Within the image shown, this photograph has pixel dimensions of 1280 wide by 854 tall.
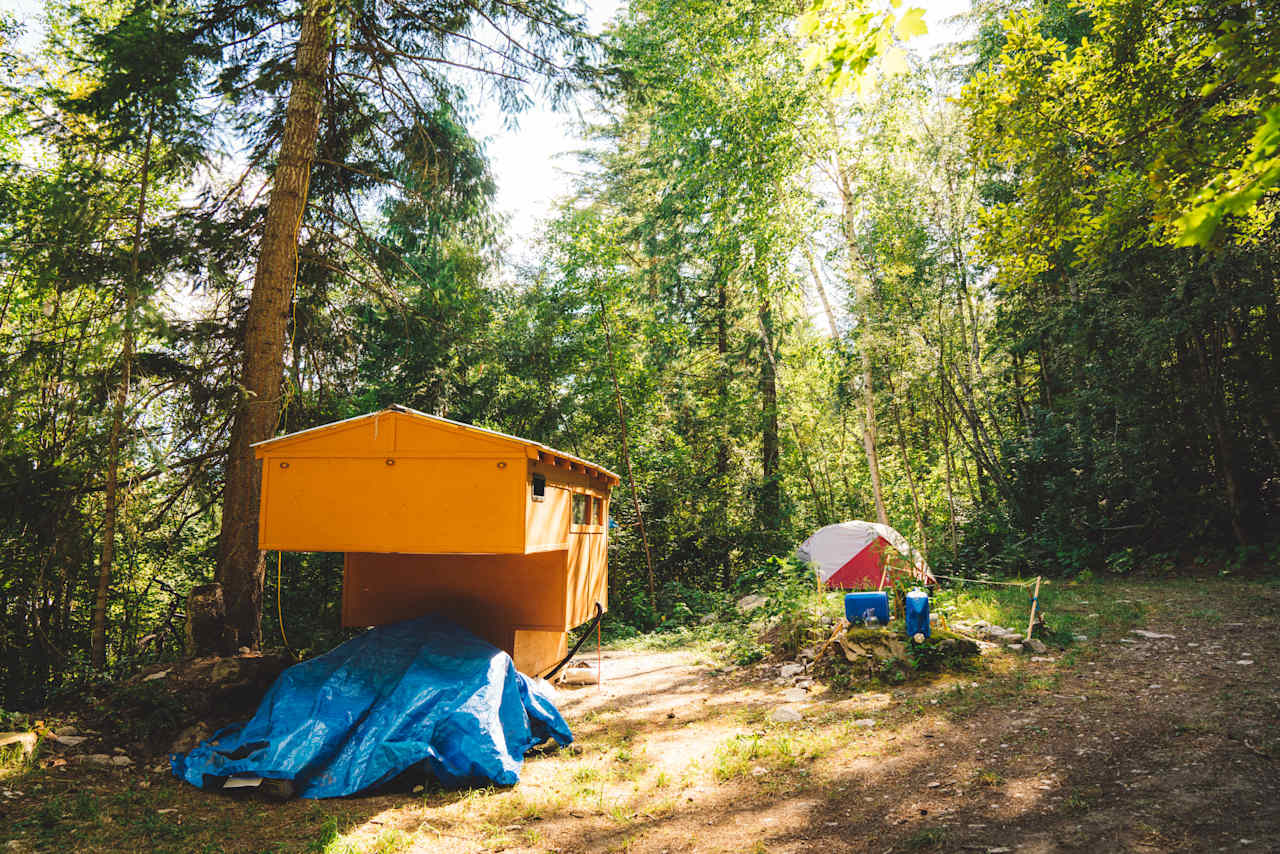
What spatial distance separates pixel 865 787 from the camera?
13.7ft

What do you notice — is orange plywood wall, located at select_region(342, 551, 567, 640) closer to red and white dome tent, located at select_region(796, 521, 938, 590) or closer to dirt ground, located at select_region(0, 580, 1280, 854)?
dirt ground, located at select_region(0, 580, 1280, 854)

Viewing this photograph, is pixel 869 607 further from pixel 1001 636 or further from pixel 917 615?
pixel 1001 636

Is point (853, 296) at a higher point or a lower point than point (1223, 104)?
higher

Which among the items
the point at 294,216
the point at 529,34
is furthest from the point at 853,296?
the point at 294,216

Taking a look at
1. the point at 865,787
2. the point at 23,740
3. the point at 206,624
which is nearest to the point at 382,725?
the point at 206,624

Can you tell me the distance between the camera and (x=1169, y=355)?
1066cm

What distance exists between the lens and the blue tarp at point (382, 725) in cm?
445

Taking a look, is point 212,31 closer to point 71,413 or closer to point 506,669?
point 71,413

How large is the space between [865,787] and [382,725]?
3303 mm

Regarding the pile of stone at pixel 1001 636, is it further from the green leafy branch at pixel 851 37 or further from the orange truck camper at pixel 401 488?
the green leafy branch at pixel 851 37

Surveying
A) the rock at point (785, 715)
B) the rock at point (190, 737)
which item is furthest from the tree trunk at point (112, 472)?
the rock at point (785, 715)

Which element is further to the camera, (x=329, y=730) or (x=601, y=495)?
(x=601, y=495)

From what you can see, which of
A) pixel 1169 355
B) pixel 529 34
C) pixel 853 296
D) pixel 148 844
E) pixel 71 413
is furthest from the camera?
pixel 853 296

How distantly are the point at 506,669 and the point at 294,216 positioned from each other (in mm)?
5029
